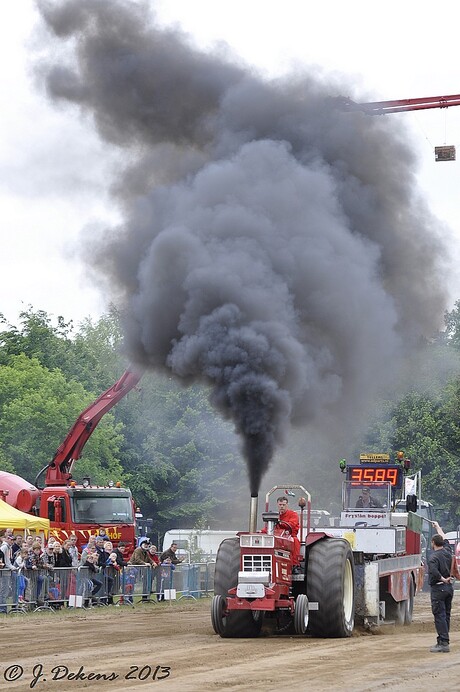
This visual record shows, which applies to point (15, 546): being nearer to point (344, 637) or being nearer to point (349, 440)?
point (344, 637)

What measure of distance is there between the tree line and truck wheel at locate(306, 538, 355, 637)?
30.6 metres

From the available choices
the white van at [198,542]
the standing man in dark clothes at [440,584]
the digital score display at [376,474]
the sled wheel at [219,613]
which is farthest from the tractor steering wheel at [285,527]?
the white van at [198,542]

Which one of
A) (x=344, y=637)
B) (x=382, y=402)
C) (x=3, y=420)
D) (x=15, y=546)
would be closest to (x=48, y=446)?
(x=3, y=420)

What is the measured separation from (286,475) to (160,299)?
35.3m

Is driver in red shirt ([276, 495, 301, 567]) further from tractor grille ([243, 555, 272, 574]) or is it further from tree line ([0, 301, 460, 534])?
tree line ([0, 301, 460, 534])

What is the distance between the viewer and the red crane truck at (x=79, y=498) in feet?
102

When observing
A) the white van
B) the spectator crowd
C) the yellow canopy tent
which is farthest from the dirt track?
the white van

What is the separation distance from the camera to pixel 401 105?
3206cm

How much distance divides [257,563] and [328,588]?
1075 millimetres

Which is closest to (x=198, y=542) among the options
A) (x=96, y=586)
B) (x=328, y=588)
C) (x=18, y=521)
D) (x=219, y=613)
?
(x=18, y=521)

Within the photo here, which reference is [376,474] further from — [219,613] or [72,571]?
[219,613]

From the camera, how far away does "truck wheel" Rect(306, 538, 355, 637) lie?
1647 cm

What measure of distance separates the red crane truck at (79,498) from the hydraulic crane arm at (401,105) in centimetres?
895

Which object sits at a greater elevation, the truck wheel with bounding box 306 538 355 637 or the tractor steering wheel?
the tractor steering wheel
